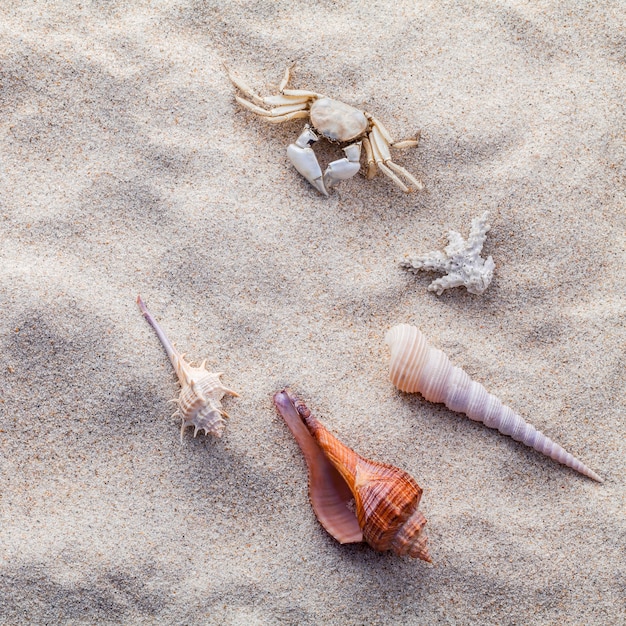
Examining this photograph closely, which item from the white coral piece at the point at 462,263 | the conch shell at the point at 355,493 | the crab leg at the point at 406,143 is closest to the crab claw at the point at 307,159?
the crab leg at the point at 406,143

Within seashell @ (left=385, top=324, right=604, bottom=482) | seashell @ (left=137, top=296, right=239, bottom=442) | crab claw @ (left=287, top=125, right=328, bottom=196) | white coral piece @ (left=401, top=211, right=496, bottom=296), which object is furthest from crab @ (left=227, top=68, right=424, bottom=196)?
seashell @ (left=137, top=296, right=239, bottom=442)

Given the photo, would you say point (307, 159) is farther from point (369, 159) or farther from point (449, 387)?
point (449, 387)

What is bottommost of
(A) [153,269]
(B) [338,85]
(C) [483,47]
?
(A) [153,269]

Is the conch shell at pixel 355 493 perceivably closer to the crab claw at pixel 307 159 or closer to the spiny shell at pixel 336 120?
the crab claw at pixel 307 159

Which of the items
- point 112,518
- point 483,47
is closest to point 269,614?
point 112,518

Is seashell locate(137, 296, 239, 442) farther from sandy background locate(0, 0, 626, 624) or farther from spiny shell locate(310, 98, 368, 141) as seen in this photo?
spiny shell locate(310, 98, 368, 141)

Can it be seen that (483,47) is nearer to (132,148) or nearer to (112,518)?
(132,148)
